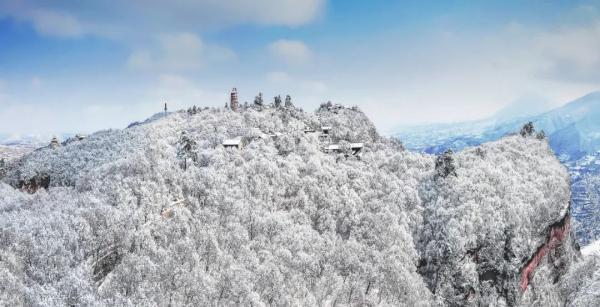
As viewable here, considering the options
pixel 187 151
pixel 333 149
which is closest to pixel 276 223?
pixel 187 151

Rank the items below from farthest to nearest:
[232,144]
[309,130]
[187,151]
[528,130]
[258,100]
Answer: [258,100]
[528,130]
[309,130]
[232,144]
[187,151]

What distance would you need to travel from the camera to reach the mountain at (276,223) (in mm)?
58844

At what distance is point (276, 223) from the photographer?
282 feet

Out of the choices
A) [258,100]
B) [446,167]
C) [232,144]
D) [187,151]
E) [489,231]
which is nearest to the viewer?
[489,231]

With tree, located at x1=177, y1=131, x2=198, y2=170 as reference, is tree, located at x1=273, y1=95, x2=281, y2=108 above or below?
above

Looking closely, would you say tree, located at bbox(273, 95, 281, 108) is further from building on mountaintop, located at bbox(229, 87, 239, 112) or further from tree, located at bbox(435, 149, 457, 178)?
tree, located at bbox(435, 149, 457, 178)

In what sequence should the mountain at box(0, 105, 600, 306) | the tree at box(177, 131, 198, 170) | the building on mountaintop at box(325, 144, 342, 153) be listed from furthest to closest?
the building on mountaintop at box(325, 144, 342, 153), the tree at box(177, 131, 198, 170), the mountain at box(0, 105, 600, 306)

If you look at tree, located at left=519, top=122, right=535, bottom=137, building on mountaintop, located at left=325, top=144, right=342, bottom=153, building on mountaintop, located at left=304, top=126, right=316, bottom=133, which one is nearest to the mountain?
building on mountaintop, located at left=325, top=144, right=342, bottom=153

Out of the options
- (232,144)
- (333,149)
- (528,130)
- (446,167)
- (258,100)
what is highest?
(258,100)

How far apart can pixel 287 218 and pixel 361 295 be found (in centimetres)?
2329

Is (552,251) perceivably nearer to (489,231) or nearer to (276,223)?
(489,231)

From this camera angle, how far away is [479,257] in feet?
328

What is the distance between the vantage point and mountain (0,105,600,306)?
5884 centimetres

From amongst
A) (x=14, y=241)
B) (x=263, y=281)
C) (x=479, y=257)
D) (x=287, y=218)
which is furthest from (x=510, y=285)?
(x=14, y=241)
